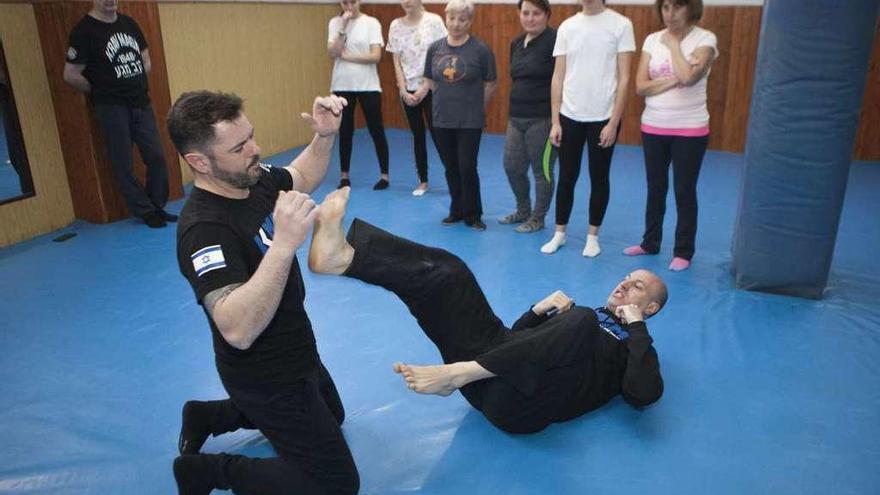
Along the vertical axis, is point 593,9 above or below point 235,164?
above

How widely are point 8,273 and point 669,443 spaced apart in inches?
162

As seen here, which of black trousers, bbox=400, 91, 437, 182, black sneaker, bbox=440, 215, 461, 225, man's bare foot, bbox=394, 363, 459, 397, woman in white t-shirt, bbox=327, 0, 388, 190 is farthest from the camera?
woman in white t-shirt, bbox=327, 0, 388, 190

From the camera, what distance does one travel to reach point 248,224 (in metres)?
2.12

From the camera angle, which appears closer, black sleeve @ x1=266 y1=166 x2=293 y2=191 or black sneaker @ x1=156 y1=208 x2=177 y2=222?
black sleeve @ x1=266 y1=166 x2=293 y2=191

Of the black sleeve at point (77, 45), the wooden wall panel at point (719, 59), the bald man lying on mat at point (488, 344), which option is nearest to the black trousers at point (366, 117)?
the black sleeve at point (77, 45)

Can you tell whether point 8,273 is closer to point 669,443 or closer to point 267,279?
point 267,279

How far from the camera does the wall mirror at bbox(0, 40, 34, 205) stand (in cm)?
481

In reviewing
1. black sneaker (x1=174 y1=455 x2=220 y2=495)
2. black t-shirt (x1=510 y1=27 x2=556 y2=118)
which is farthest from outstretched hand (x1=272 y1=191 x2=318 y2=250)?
black t-shirt (x1=510 y1=27 x2=556 y2=118)

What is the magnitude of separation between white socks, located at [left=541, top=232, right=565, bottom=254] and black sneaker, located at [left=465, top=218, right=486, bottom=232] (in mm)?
570

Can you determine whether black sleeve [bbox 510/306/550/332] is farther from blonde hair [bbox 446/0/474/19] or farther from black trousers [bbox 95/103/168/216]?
black trousers [bbox 95/103/168/216]

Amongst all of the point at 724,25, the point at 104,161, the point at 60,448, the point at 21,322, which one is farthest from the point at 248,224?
the point at 724,25

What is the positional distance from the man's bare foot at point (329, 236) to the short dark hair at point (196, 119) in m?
0.39

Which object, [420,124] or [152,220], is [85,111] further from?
[420,124]

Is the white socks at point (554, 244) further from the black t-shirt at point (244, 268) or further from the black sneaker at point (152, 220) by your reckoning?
the black sneaker at point (152, 220)
